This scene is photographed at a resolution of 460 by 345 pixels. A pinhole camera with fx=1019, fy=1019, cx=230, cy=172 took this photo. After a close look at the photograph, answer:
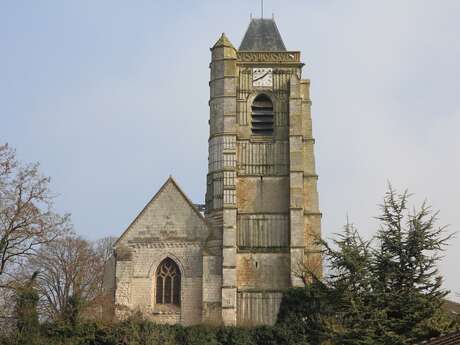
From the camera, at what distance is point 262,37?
48.3m

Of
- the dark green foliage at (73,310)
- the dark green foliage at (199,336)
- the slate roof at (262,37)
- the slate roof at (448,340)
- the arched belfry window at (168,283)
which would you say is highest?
the slate roof at (262,37)

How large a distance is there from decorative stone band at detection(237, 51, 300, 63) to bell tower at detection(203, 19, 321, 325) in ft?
0.15

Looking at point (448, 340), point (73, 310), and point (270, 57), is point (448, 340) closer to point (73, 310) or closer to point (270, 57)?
point (73, 310)

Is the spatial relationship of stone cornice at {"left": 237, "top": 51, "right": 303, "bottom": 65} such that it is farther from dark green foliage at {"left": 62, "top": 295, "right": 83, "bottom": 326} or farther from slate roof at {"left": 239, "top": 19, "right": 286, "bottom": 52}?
dark green foliage at {"left": 62, "top": 295, "right": 83, "bottom": 326}

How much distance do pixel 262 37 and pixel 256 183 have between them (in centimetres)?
790

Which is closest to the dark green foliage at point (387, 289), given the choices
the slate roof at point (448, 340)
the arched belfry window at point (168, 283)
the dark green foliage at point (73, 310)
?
the slate roof at point (448, 340)

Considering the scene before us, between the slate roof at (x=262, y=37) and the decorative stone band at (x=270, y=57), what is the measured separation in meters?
0.82

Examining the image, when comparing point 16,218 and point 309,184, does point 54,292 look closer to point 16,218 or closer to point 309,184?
point 309,184

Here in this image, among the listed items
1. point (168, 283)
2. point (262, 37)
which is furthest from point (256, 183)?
point (262, 37)

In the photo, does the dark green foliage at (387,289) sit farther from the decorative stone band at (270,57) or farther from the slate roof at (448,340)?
the decorative stone band at (270,57)

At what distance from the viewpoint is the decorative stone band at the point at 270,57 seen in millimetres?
46000

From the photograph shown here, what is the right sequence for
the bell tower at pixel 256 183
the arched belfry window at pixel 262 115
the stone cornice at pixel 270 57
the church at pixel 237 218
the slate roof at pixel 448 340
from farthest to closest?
1. the stone cornice at pixel 270 57
2. the arched belfry window at pixel 262 115
3. the bell tower at pixel 256 183
4. the church at pixel 237 218
5. the slate roof at pixel 448 340

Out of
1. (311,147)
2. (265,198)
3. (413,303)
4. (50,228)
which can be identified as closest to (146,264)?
(265,198)

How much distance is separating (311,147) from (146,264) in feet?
31.2
